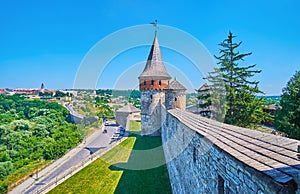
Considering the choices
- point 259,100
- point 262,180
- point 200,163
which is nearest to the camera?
point 262,180

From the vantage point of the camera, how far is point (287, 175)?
A: 1.66 meters

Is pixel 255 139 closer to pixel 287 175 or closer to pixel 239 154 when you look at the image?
pixel 239 154

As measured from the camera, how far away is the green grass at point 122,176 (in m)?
9.83

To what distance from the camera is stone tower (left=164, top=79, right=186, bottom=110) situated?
14.5 m

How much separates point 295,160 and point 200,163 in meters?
2.22

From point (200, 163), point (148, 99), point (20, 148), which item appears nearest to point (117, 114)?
point (20, 148)

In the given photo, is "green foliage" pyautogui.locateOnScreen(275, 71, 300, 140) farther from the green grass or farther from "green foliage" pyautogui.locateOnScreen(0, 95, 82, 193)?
"green foliage" pyautogui.locateOnScreen(0, 95, 82, 193)

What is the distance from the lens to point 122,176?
11625mm

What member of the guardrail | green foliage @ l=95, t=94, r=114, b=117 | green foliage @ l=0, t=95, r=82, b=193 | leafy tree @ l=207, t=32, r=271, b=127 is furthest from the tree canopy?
green foliage @ l=95, t=94, r=114, b=117

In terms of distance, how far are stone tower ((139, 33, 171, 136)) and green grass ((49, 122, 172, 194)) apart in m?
2.89

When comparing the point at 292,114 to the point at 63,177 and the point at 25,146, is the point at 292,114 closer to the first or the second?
the point at 63,177

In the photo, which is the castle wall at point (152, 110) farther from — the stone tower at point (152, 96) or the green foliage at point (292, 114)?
the green foliage at point (292, 114)

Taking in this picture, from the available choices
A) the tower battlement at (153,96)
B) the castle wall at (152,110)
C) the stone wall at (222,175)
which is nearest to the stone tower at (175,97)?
the tower battlement at (153,96)

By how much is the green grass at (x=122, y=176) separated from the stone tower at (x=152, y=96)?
289cm
